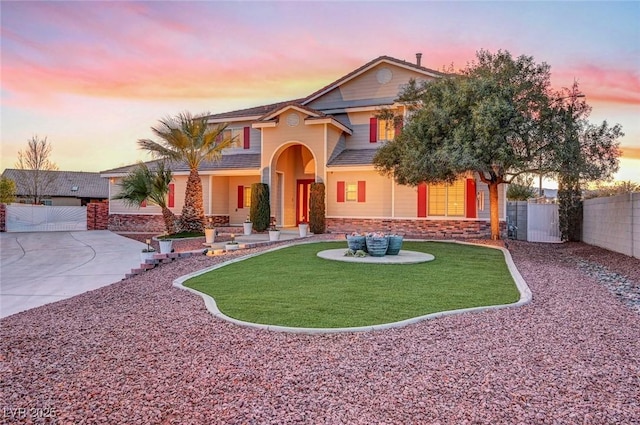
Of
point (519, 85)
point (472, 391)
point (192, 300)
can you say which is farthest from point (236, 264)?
point (519, 85)

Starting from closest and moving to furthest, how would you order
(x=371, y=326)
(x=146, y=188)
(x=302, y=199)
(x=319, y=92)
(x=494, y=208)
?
1. (x=371, y=326)
2. (x=494, y=208)
3. (x=146, y=188)
4. (x=319, y=92)
5. (x=302, y=199)

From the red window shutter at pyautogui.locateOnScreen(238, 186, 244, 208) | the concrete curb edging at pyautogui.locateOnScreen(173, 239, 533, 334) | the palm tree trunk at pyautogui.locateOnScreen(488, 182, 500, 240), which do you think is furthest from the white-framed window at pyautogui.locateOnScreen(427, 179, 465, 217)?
the red window shutter at pyautogui.locateOnScreen(238, 186, 244, 208)

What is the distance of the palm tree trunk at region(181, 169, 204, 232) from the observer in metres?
20.1

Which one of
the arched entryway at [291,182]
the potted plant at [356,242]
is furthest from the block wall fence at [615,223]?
the arched entryway at [291,182]

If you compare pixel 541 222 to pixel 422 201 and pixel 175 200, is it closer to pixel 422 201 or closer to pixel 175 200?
pixel 422 201

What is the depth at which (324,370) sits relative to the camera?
4441 millimetres

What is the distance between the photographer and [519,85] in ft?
44.5

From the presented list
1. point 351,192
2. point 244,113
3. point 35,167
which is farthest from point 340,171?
point 35,167

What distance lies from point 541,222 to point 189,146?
730 inches

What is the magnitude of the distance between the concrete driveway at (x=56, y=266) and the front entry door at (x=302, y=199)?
8.76 m

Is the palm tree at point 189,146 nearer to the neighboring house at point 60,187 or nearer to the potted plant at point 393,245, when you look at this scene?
the potted plant at point 393,245

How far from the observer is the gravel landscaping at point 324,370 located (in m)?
3.62

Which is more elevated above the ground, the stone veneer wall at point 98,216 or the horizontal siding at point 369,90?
the horizontal siding at point 369,90

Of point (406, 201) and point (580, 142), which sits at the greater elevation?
point (580, 142)
